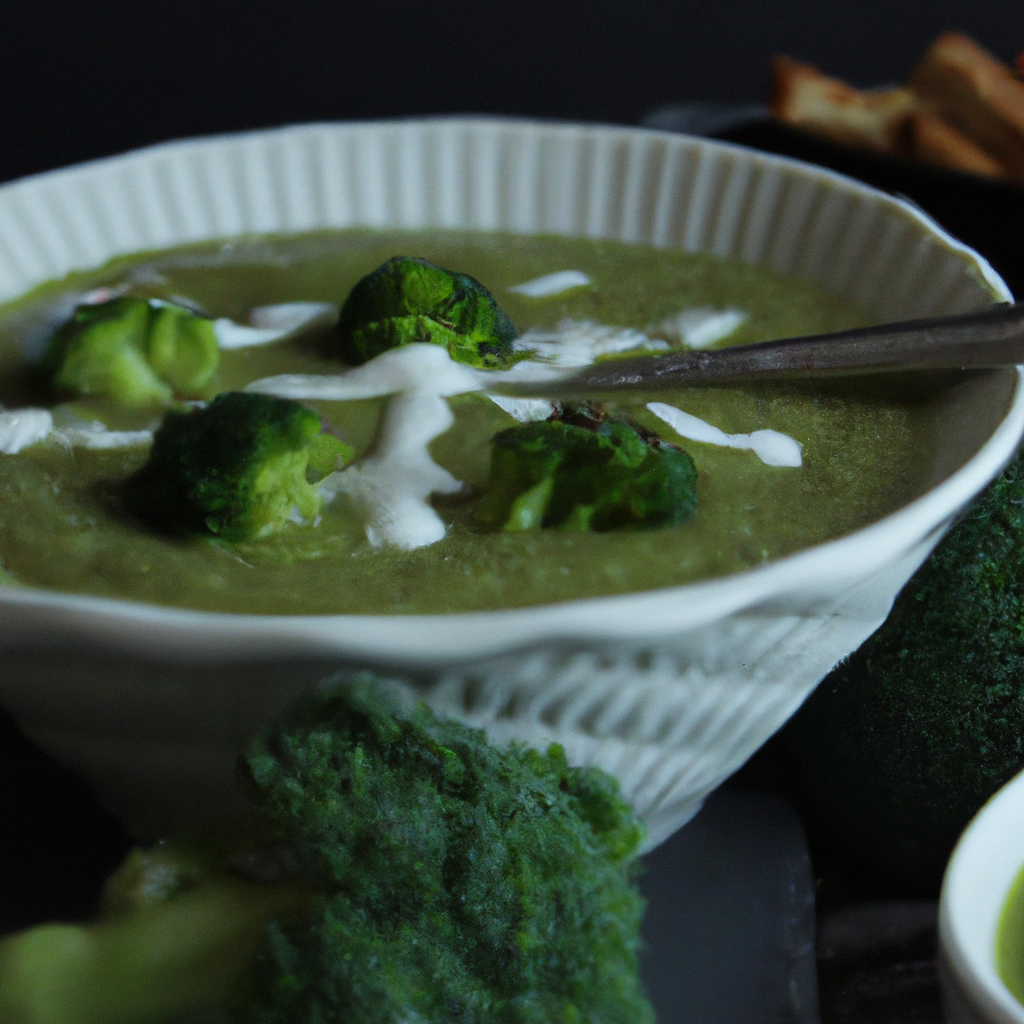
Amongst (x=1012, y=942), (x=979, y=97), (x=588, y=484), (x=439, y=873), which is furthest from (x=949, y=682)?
(x=979, y=97)

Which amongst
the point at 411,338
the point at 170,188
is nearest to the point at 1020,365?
the point at 411,338

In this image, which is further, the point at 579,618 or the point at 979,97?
the point at 979,97

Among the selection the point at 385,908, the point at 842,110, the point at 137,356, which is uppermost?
the point at 842,110

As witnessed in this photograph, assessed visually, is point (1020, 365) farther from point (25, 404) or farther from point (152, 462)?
point (25, 404)

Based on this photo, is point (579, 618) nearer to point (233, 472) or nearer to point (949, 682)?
point (233, 472)

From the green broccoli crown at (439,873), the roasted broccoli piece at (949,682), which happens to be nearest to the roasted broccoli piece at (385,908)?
the green broccoli crown at (439,873)

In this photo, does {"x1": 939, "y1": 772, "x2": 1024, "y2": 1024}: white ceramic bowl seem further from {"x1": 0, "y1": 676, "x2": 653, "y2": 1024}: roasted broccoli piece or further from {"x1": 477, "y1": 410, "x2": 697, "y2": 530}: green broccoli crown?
{"x1": 477, "y1": 410, "x2": 697, "y2": 530}: green broccoli crown

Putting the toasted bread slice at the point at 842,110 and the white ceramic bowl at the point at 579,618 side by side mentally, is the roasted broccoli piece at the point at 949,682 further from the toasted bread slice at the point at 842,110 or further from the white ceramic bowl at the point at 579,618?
the toasted bread slice at the point at 842,110

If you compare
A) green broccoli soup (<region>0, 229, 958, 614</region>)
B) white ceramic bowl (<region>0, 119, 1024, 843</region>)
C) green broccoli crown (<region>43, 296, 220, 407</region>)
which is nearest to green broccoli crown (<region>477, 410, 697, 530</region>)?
green broccoli soup (<region>0, 229, 958, 614</region>)
